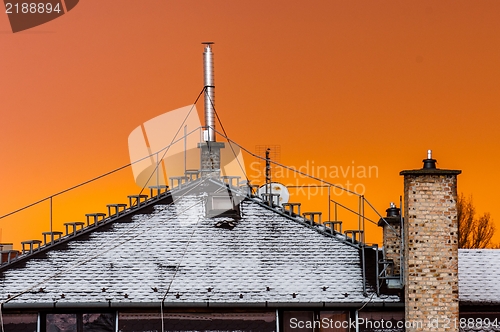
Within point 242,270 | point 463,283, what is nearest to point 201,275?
point 242,270

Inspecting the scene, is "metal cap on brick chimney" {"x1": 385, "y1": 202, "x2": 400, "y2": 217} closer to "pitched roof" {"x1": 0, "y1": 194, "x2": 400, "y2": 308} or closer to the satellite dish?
"pitched roof" {"x1": 0, "y1": 194, "x2": 400, "y2": 308}

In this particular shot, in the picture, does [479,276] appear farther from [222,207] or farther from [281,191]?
[222,207]

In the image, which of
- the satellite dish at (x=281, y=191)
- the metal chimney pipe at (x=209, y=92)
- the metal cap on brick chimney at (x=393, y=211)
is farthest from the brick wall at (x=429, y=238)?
the metal chimney pipe at (x=209, y=92)

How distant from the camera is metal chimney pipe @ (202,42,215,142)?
104 ft

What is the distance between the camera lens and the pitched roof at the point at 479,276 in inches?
930

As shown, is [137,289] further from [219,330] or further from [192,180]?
[192,180]

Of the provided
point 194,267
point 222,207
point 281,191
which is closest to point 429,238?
point 194,267

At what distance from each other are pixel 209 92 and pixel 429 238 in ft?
41.8

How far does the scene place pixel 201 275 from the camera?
942 inches

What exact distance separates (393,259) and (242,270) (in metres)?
4.08

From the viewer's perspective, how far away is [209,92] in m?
32.1

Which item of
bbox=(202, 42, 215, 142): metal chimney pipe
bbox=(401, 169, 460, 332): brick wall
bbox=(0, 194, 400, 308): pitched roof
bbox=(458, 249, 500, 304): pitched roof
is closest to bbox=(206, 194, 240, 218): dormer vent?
bbox=(0, 194, 400, 308): pitched roof

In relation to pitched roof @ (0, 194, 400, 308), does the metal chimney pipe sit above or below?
above

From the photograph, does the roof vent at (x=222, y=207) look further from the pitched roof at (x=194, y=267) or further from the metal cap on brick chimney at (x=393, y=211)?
the metal cap on brick chimney at (x=393, y=211)
